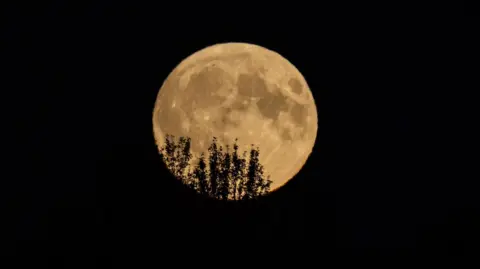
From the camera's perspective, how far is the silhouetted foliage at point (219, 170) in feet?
31.0

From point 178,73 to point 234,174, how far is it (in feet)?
5.55

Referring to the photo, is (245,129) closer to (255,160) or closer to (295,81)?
(255,160)

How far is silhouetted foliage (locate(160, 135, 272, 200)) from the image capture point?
9.45 metres

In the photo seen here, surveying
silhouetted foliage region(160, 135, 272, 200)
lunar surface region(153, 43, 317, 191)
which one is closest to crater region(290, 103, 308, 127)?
lunar surface region(153, 43, 317, 191)

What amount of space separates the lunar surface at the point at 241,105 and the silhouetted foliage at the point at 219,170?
0.11 meters

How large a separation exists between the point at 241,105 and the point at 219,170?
0.92 meters

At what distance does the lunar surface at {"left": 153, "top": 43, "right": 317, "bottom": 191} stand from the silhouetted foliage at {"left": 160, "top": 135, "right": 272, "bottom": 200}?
0.36 ft

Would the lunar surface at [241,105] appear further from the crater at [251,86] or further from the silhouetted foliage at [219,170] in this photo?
the silhouetted foliage at [219,170]

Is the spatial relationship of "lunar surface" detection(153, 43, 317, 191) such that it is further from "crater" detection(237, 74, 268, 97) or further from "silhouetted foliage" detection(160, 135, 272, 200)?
"silhouetted foliage" detection(160, 135, 272, 200)

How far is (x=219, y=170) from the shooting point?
31.0 ft

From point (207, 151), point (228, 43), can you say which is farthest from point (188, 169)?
point (228, 43)

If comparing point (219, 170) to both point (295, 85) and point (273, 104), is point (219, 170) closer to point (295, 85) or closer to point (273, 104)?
point (273, 104)

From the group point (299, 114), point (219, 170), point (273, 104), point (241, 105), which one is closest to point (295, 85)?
point (299, 114)

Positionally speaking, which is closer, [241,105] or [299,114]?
[241,105]
